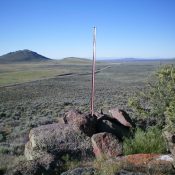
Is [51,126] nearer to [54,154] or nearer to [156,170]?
[54,154]

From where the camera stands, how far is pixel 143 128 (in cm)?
1281

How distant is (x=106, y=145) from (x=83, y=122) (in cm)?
124

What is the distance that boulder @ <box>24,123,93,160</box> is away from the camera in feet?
34.3

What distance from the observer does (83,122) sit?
11.2 metres

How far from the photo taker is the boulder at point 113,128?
11631mm

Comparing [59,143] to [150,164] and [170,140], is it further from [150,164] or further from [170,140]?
[170,140]

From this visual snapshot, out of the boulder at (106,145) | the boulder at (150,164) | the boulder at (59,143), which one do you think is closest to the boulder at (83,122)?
the boulder at (59,143)

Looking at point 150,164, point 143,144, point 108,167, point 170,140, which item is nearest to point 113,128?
point 143,144

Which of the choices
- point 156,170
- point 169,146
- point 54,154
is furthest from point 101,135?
point 156,170

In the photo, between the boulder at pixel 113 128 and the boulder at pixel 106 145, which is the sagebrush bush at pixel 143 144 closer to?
the boulder at pixel 106 145

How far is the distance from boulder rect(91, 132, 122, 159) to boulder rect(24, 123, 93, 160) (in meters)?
0.33

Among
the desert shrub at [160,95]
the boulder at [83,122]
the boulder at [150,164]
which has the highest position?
the desert shrub at [160,95]

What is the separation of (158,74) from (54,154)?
4.56m

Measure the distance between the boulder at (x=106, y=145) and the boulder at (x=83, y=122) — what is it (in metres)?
0.68
